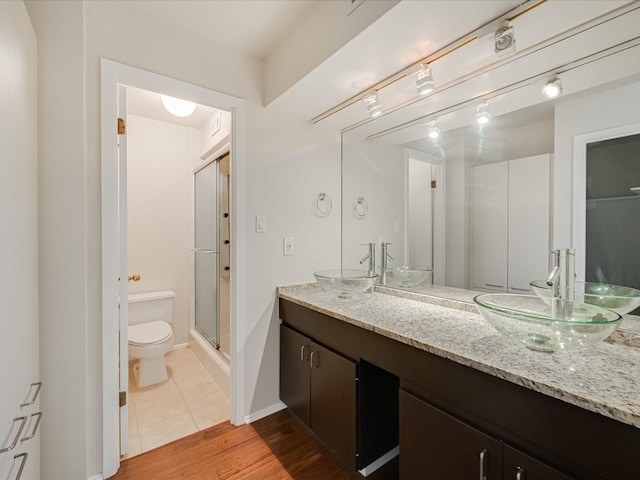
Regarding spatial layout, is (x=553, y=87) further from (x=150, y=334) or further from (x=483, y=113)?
→ (x=150, y=334)

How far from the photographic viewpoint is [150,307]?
282cm

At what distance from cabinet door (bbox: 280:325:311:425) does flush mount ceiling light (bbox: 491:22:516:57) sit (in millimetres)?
1640

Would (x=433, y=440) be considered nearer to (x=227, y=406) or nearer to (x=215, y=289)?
(x=227, y=406)

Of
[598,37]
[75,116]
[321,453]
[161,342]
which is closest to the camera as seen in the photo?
[598,37]

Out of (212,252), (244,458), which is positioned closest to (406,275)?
(244,458)

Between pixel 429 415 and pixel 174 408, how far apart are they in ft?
6.02

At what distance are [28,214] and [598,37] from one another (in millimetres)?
2303

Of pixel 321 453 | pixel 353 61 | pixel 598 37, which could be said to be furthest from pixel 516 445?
pixel 353 61

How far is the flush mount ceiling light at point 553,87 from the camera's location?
50.7 inches

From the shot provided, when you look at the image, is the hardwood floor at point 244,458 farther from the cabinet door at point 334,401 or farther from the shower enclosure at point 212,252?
the shower enclosure at point 212,252

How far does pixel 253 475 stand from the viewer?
148cm

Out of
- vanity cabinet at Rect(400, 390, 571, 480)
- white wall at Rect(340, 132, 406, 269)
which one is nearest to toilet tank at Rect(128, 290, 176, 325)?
white wall at Rect(340, 132, 406, 269)

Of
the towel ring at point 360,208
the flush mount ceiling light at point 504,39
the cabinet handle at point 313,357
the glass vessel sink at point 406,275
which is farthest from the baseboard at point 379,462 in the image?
the flush mount ceiling light at point 504,39

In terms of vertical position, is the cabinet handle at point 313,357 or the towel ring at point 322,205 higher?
the towel ring at point 322,205
